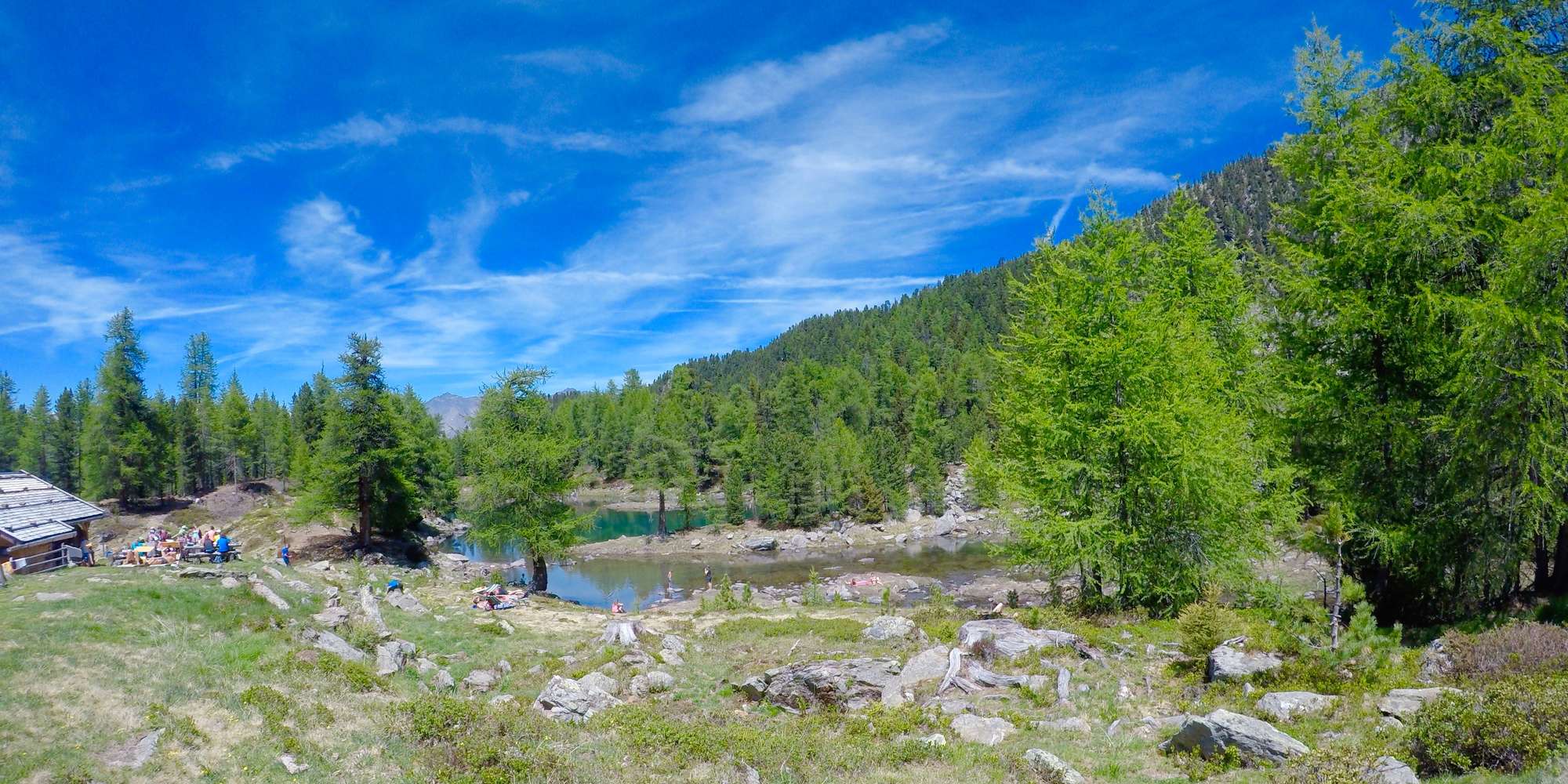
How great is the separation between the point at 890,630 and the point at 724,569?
36.2 metres

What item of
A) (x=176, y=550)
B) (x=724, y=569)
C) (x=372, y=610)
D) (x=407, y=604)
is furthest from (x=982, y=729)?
(x=724, y=569)

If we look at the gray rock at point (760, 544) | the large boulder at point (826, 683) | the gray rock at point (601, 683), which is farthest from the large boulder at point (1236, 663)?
the gray rock at point (760, 544)

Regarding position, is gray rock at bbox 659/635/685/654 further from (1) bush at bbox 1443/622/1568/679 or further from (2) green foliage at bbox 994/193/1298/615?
(1) bush at bbox 1443/622/1568/679

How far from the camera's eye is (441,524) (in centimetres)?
8044

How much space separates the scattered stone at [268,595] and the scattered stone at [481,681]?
6895mm

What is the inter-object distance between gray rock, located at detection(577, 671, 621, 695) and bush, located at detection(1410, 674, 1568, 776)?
14.0 meters

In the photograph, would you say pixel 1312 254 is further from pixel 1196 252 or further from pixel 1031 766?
pixel 1031 766

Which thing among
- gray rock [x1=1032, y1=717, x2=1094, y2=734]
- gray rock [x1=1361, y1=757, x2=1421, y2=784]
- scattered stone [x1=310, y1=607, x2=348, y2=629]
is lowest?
gray rock [x1=1032, y1=717, x2=1094, y2=734]

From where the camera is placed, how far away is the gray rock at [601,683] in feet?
51.3

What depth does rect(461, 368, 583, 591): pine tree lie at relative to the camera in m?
34.0

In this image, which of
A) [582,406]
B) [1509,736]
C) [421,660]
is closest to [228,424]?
[582,406]

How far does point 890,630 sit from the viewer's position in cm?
2019

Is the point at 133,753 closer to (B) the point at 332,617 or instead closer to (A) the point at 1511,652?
(B) the point at 332,617

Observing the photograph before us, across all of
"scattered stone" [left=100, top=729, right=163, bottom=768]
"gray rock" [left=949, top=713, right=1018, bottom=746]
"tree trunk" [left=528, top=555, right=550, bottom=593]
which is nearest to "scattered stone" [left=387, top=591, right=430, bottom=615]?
"tree trunk" [left=528, top=555, right=550, bottom=593]
